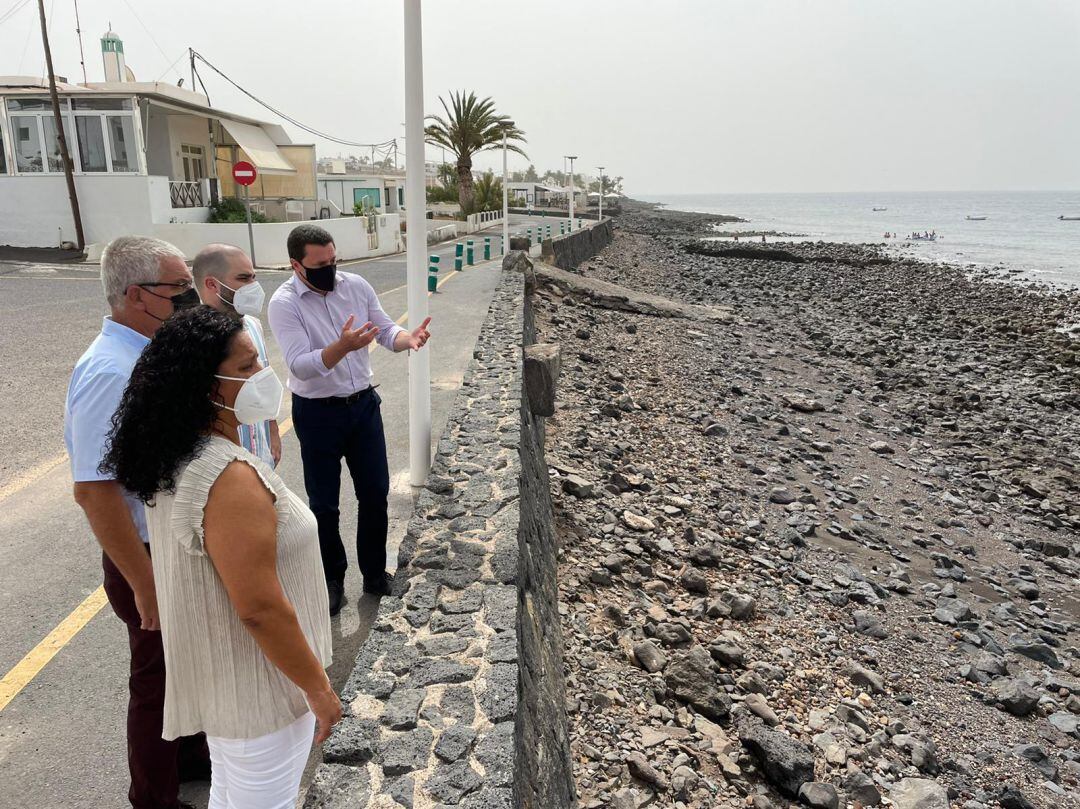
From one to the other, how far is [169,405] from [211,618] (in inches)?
21.3

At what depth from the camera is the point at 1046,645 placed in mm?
5773

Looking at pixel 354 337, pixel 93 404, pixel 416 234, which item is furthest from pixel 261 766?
pixel 416 234

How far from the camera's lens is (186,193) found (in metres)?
25.2

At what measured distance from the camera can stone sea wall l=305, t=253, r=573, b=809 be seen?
2311mm

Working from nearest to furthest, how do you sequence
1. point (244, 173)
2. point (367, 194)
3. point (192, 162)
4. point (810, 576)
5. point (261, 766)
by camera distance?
point (261, 766) → point (810, 576) → point (244, 173) → point (192, 162) → point (367, 194)

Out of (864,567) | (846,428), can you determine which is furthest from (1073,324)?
(864,567)

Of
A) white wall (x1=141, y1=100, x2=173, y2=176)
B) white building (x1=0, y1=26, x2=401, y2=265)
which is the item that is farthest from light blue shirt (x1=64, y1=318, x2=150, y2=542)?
white wall (x1=141, y1=100, x2=173, y2=176)

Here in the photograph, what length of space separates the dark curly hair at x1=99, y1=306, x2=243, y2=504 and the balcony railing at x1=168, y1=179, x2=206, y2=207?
24736mm

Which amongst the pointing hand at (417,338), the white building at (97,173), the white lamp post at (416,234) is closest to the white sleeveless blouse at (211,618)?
the pointing hand at (417,338)

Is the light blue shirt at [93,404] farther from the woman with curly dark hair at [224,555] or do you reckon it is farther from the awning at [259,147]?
the awning at [259,147]

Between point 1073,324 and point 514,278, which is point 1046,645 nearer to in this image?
point 514,278

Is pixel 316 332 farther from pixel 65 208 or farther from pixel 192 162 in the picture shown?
pixel 192 162

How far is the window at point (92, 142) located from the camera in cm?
2289

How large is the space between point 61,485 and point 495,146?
132ft
